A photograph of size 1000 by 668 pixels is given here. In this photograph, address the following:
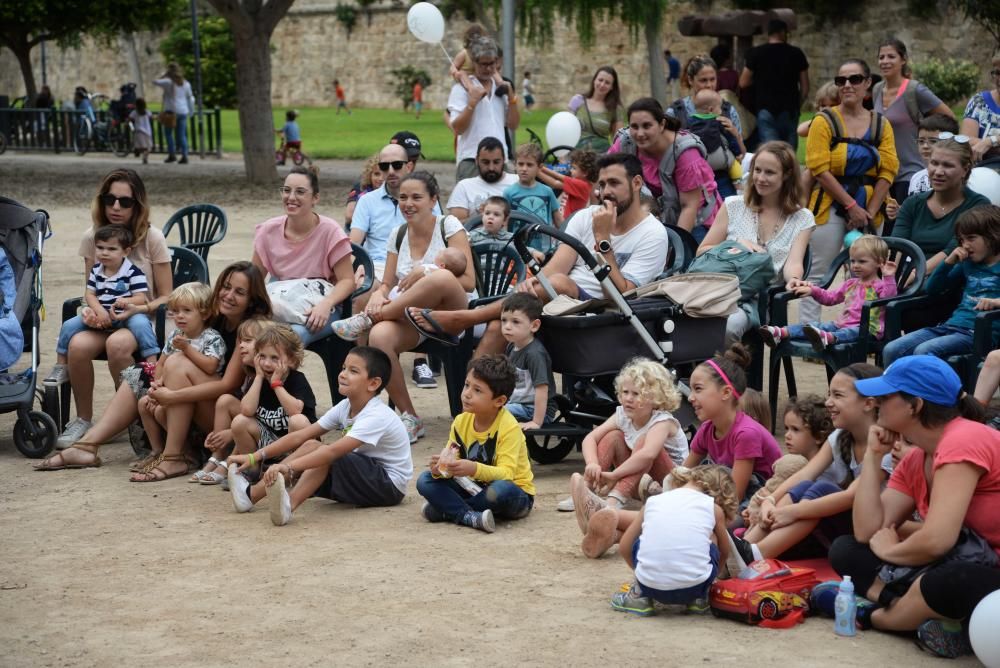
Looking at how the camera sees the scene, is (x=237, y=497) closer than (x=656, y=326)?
Yes

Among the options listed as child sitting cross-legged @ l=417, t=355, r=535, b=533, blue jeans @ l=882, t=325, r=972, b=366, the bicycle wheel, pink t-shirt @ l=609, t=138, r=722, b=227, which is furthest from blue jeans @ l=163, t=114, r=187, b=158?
child sitting cross-legged @ l=417, t=355, r=535, b=533

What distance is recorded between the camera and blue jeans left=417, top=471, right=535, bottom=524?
5906 millimetres

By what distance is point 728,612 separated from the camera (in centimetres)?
476

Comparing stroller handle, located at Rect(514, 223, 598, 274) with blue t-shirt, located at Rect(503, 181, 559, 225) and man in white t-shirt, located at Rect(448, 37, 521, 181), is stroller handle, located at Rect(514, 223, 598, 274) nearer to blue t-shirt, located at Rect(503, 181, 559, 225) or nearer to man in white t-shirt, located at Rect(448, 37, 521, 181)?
blue t-shirt, located at Rect(503, 181, 559, 225)

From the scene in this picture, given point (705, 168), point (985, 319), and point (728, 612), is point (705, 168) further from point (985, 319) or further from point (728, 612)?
point (728, 612)

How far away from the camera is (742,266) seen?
7430mm

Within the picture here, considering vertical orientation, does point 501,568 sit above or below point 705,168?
below

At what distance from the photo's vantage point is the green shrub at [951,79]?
31.6 metres

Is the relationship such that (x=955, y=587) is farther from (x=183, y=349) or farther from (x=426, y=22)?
(x=426, y=22)

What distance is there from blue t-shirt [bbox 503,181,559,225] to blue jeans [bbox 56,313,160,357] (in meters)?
2.77

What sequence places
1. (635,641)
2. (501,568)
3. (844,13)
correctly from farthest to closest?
(844,13), (501,568), (635,641)

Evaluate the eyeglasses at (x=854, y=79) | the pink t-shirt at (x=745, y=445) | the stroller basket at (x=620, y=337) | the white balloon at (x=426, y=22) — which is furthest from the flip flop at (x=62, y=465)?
the white balloon at (x=426, y=22)

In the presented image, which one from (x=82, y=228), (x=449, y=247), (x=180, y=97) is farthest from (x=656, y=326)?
(x=180, y=97)

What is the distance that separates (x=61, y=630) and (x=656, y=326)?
318cm
